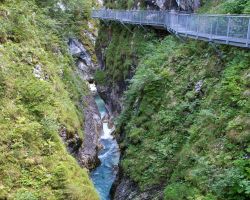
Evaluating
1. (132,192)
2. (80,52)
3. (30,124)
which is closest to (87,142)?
(132,192)

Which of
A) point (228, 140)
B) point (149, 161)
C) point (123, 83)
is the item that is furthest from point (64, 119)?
point (123, 83)

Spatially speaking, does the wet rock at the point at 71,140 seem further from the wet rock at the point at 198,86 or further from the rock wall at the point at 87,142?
the wet rock at the point at 198,86

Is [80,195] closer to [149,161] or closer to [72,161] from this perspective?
[72,161]

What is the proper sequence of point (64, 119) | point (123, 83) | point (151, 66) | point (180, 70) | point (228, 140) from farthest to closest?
point (123, 83)
point (151, 66)
point (180, 70)
point (64, 119)
point (228, 140)

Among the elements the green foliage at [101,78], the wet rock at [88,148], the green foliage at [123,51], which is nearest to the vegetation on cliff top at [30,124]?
the wet rock at [88,148]

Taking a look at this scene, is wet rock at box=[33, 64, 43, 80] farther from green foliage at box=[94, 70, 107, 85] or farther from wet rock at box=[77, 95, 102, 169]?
green foliage at box=[94, 70, 107, 85]
